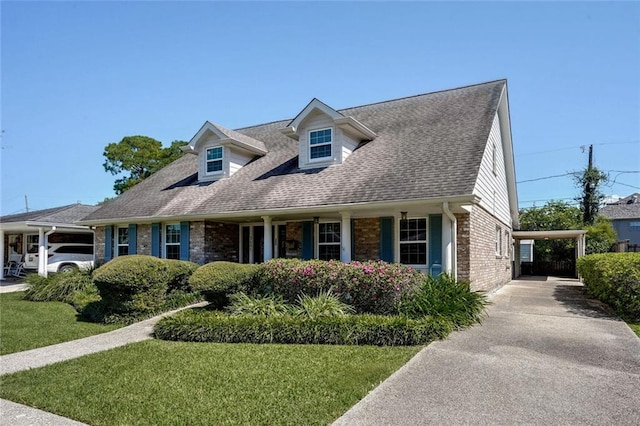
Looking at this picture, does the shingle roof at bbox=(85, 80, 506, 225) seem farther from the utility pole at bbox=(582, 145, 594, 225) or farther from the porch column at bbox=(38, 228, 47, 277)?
the utility pole at bbox=(582, 145, 594, 225)

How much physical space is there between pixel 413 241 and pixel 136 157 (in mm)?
30630

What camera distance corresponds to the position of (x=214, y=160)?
1664 cm

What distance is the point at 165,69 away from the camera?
1206cm

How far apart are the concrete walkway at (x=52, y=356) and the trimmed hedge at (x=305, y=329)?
0.86m

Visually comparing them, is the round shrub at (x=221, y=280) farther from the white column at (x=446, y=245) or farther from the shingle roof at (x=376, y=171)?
the white column at (x=446, y=245)

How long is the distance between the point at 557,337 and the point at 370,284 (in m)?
3.77

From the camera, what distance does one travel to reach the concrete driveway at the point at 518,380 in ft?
13.9

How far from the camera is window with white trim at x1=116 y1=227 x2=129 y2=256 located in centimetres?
1734

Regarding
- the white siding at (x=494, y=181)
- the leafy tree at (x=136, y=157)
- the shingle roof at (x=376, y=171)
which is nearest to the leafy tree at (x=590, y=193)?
the white siding at (x=494, y=181)

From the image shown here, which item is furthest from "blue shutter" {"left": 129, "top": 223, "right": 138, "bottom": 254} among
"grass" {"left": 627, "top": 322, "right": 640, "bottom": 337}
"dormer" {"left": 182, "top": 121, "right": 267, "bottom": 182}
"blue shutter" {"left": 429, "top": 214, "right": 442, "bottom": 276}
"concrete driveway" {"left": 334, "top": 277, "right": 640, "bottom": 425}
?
"grass" {"left": 627, "top": 322, "right": 640, "bottom": 337}

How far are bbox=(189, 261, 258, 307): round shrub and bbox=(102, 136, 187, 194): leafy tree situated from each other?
87.4 feet

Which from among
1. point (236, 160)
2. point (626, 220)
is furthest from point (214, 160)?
point (626, 220)

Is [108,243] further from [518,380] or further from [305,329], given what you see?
[518,380]

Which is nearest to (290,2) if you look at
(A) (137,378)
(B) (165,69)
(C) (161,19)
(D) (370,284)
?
(C) (161,19)
